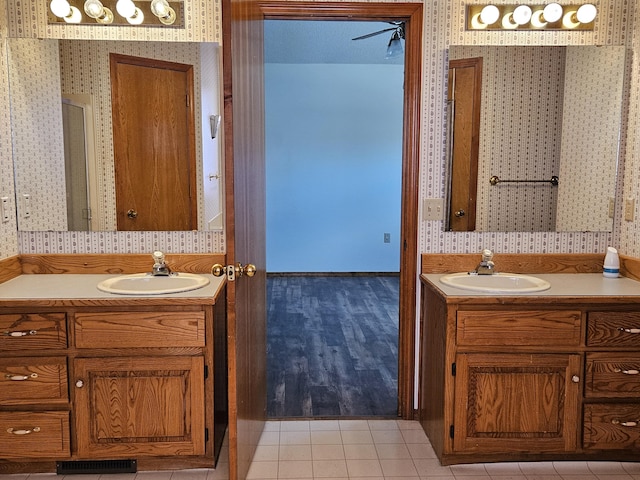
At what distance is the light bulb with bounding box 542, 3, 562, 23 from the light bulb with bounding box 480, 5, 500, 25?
21cm

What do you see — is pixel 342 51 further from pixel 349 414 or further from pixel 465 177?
pixel 349 414

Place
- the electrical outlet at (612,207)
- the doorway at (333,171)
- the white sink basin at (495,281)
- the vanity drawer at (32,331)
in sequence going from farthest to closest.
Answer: the doorway at (333,171)
the electrical outlet at (612,207)
the white sink basin at (495,281)
the vanity drawer at (32,331)

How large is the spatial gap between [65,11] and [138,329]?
137 cm

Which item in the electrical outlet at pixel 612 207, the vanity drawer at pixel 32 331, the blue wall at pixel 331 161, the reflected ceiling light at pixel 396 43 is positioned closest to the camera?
the vanity drawer at pixel 32 331

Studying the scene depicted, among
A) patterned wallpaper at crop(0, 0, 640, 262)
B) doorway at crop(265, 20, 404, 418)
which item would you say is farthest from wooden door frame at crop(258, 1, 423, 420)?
doorway at crop(265, 20, 404, 418)

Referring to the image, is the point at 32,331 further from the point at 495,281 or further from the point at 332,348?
the point at 332,348

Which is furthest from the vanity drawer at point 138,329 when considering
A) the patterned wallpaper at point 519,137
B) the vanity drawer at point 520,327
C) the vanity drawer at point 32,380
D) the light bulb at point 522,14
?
the light bulb at point 522,14

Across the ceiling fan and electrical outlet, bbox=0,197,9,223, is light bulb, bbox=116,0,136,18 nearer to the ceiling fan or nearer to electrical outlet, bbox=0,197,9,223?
electrical outlet, bbox=0,197,9,223

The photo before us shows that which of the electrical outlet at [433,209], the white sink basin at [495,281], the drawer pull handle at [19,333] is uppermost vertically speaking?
the electrical outlet at [433,209]

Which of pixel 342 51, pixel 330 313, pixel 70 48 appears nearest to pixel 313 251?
pixel 330 313

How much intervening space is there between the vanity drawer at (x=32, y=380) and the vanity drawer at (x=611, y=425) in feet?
6.37

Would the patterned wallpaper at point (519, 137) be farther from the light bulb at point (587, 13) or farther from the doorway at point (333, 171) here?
the doorway at point (333, 171)

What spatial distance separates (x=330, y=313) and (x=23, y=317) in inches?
119

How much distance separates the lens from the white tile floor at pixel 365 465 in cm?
207
